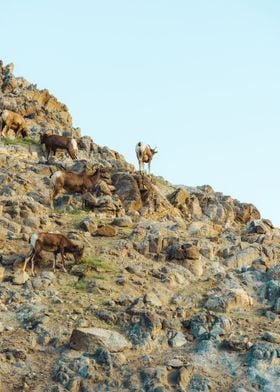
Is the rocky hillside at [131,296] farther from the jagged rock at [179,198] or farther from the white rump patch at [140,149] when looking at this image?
the white rump patch at [140,149]

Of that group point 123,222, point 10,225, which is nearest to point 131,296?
point 10,225

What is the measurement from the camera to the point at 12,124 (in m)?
33.1

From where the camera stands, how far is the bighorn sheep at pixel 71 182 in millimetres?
24500

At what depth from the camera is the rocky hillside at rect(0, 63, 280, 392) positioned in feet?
46.0

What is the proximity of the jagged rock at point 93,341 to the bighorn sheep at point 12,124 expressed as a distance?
20120 millimetres

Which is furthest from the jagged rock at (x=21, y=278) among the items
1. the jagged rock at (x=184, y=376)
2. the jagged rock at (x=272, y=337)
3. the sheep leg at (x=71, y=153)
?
the sheep leg at (x=71, y=153)

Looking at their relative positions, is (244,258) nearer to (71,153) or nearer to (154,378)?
(154,378)

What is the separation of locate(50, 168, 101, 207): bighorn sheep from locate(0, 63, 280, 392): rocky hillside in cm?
46

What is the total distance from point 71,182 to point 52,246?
22.3 feet

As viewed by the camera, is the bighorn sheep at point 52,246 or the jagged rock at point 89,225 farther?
the jagged rock at point 89,225

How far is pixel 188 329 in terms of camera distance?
16.0 meters

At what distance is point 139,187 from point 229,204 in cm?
694

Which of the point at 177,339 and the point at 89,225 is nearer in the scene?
the point at 177,339

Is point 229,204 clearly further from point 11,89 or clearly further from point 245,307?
point 11,89
